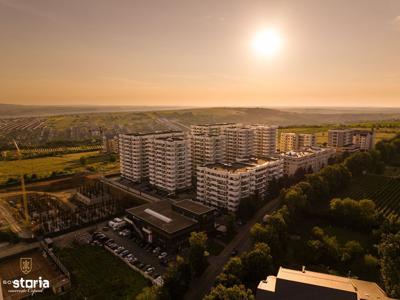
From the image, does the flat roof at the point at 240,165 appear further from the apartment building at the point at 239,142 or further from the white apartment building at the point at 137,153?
the white apartment building at the point at 137,153

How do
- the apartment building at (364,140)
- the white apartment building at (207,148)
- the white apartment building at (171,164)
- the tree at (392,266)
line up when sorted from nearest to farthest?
1. the tree at (392,266)
2. the white apartment building at (171,164)
3. the white apartment building at (207,148)
4. the apartment building at (364,140)

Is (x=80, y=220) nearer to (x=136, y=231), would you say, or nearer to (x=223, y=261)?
(x=136, y=231)

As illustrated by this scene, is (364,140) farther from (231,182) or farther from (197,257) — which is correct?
(197,257)

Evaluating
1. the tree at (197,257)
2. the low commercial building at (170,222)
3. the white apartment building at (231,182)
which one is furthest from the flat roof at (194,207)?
the tree at (197,257)

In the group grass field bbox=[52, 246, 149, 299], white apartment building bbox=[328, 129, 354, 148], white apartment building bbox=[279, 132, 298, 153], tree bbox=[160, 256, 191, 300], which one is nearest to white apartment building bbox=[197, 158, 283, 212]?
grass field bbox=[52, 246, 149, 299]

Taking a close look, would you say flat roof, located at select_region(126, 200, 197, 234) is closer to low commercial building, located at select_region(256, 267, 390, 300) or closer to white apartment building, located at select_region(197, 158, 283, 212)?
white apartment building, located at select_region(197, 158, 283, 212)

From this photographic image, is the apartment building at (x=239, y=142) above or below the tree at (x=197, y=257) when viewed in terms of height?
above
